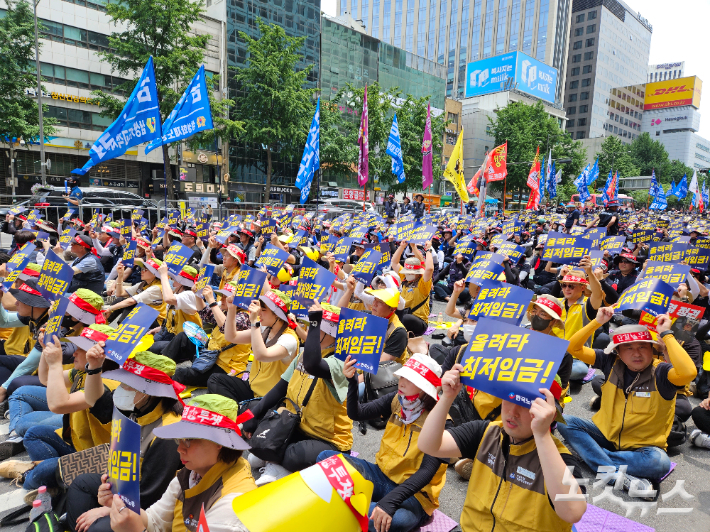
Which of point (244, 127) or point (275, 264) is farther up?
point (244, 127)

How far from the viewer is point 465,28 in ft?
321

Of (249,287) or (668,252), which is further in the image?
(668,252)

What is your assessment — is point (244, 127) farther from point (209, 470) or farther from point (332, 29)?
point (209, 470)

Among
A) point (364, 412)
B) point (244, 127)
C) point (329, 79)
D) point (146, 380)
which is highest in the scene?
point (329, 79)

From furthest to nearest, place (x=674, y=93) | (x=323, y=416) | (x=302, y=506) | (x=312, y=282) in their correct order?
(x=674, y=93)
(x=312, y=282)
(x=323, y=416)
(x=302, y=506)

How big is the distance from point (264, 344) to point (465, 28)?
110134 mm

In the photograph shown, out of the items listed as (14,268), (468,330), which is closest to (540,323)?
(468,330)

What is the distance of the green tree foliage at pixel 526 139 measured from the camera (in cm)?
4616

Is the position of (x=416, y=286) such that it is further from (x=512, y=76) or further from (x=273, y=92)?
(x=512, y=76)

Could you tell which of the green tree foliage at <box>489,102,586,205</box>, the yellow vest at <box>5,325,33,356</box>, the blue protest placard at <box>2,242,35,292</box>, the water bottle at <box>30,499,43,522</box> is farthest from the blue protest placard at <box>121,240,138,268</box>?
the green tree foliage at <box>489,102,586,205</box>

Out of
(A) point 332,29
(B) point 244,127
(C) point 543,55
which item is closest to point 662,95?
(C) point 543,55

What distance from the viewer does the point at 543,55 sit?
288 feet

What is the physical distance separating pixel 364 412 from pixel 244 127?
34641mm

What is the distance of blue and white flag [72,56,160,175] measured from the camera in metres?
11.2
